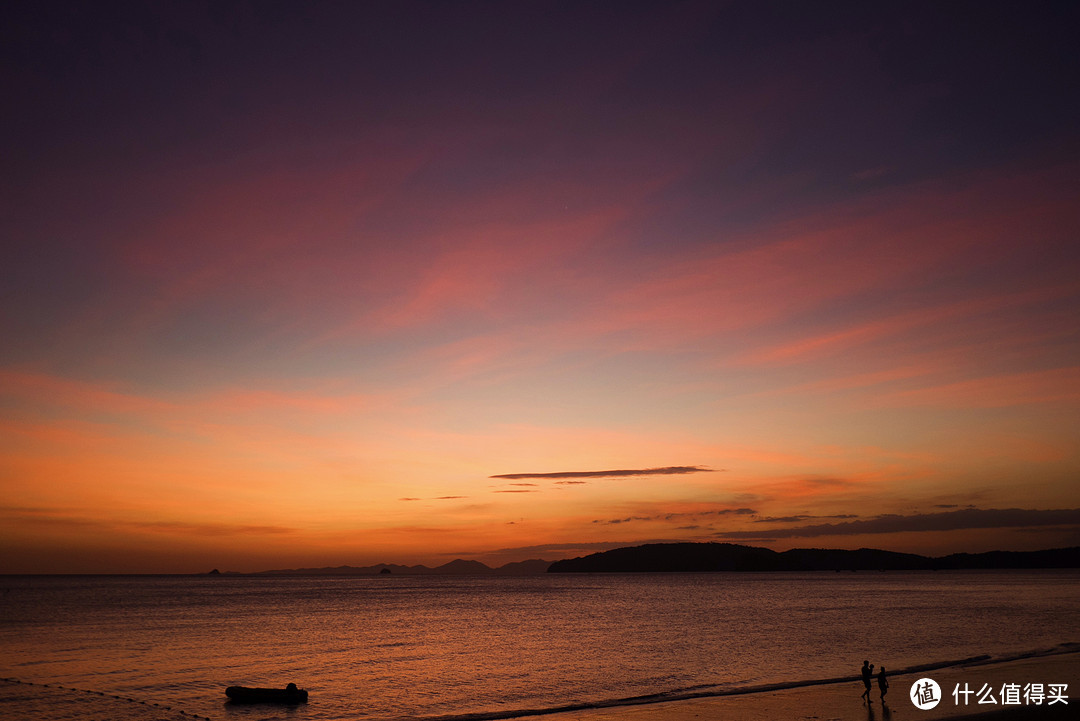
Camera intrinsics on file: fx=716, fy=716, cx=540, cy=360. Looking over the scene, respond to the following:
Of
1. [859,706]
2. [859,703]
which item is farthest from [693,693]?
[859,706]

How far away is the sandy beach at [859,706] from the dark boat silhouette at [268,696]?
1443 centimetres

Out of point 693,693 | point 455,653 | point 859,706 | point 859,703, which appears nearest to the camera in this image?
point 859,706

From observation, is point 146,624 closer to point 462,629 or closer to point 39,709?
point 462,629

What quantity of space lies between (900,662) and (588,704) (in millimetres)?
25419

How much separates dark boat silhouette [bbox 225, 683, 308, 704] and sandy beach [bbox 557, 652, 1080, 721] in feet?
47.3

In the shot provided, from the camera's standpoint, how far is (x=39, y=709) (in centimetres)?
3656

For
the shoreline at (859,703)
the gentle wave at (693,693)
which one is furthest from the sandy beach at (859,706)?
the gentle wave at (693,693)

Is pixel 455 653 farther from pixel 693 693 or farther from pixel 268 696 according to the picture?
pixel 693 693

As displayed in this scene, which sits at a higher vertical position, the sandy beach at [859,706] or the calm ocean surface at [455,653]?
the sandy beach at [859,706]

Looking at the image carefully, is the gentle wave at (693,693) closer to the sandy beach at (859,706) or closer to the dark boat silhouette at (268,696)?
the sandy beach at (859,706)

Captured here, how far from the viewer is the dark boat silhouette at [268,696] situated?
37.6 m

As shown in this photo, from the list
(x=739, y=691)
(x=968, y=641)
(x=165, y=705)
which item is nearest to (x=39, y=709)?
(x=165, y=705)

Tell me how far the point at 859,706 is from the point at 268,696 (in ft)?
96.5

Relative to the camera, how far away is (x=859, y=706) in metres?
32.6
